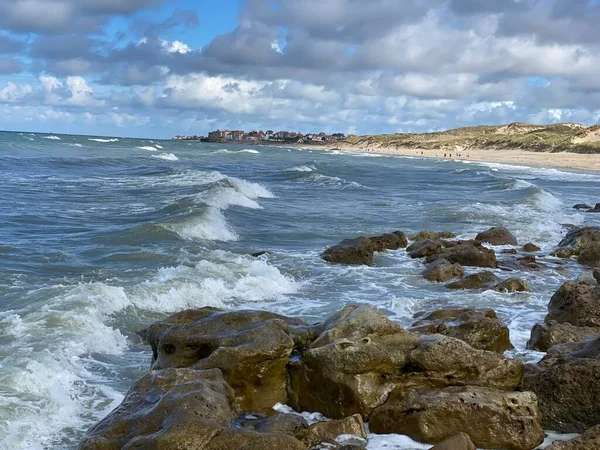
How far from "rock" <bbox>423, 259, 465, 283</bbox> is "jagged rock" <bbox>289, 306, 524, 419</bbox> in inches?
287

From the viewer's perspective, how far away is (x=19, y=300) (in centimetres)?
1164

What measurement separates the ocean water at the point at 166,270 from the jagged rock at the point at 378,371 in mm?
636

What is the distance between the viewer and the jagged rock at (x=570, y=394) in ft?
21.0

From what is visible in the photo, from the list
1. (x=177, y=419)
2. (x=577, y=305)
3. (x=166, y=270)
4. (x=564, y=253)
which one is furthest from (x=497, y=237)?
(x=177, y=419)

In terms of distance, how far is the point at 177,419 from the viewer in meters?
5.34

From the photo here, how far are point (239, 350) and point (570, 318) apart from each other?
19.4 ft

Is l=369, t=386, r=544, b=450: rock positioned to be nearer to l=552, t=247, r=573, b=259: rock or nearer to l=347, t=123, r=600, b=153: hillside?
l=552, t=247, r=573, b=259: rock

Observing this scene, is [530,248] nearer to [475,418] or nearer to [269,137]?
[475,418]

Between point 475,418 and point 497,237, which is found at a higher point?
point 475,418

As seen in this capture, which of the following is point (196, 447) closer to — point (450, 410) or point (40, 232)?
point (450, 410)

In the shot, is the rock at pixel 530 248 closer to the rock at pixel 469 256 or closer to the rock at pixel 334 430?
the rock at pixel 469 256

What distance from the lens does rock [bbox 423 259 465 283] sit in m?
14.3

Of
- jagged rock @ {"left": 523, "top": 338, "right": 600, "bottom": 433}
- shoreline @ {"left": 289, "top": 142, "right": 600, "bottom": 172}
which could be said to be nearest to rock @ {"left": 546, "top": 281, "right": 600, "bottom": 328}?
jagged rock @ {"left": 523, "top": 338, "right": 600, "bottom": 433}

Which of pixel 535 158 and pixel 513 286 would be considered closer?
pixel 513 286
